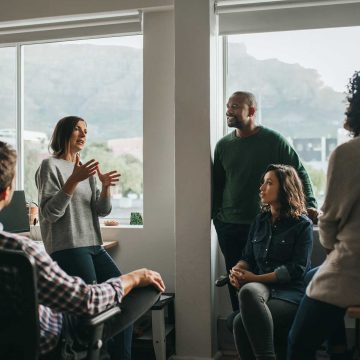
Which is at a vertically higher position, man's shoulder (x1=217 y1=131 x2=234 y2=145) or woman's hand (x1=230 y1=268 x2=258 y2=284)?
man's shoulder (x1=217 y1=131 x2=234 y2=145)

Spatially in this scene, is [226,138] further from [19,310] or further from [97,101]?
[19,310]

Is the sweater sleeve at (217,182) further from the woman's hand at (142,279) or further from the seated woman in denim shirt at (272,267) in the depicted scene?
the woman's hand at (142,279)

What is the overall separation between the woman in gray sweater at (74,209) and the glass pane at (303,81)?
4.31 ft

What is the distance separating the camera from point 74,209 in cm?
295

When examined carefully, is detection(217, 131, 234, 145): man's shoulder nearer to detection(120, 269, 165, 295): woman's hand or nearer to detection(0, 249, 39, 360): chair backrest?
detection(120, 269, 165, 295): woman's hand

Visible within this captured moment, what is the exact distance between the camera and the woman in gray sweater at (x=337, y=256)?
71.7 inches

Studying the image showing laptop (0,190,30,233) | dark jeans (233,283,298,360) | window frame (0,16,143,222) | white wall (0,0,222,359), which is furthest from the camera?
window frame (0,16,143,222)

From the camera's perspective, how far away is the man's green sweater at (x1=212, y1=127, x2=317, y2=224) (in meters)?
3.29

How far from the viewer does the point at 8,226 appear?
3.60m

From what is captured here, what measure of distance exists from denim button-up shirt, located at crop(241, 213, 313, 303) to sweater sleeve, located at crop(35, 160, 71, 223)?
107 cm

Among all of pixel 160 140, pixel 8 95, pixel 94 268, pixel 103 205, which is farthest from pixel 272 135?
pixel 8 95

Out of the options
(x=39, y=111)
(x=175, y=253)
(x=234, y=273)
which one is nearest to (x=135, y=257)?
(x=175, y=253)

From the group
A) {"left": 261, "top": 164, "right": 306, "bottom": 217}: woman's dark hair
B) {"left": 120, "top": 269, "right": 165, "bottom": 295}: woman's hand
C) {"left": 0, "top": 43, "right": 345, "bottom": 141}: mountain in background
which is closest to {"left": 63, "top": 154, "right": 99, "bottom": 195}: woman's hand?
{"left": 120, "top": 269, "right": 165, "bottom": 295}: woman's hand

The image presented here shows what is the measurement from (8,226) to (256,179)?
1693 mm
